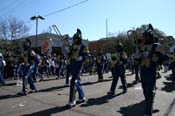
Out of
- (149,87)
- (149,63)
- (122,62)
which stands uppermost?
(122,62)

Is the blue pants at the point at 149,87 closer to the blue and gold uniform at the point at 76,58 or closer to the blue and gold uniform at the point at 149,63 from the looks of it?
the blue and gold uniform at the point at 149,63

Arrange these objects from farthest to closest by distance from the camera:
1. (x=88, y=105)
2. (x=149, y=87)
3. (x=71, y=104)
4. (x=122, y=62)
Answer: (x=122, y=62) < (x=88, y=105) < (x=71, y=104) < (x=149, y=87)

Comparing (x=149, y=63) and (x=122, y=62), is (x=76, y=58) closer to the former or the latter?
(x=149, y=63)

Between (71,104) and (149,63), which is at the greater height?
(149,63)

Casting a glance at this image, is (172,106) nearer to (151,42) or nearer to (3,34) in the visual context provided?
(151,42)

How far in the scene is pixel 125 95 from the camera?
1106cm

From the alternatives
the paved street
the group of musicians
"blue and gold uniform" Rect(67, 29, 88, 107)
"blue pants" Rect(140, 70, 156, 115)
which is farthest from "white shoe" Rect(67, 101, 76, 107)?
"blue pants" Rect(140, 70, 156, 115)

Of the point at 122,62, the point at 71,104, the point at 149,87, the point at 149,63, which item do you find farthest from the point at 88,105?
the point at 122,62

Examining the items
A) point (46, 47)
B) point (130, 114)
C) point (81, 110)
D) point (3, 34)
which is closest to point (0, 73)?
point (81, 110)

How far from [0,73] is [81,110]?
26.1 feet

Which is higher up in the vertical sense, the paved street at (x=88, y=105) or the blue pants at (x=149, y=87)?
the blue pants at (x=149, y=87)

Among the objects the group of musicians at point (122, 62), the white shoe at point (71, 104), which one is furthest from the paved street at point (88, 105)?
the group of musicians at point (122, 62)

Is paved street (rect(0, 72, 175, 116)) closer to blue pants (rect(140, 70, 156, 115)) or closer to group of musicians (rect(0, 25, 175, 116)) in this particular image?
group of musicians (rect(0, 25, 175, 116))

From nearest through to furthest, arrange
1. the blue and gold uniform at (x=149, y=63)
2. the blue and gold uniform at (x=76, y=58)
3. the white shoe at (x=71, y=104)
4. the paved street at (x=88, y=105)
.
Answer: the blue and gold uniform at (x=149, y=63) < the paved street at (x=88, y=105) < the white shoe at (x=71, y=104) < the blue and gold uniform at (x=76, y=58)
